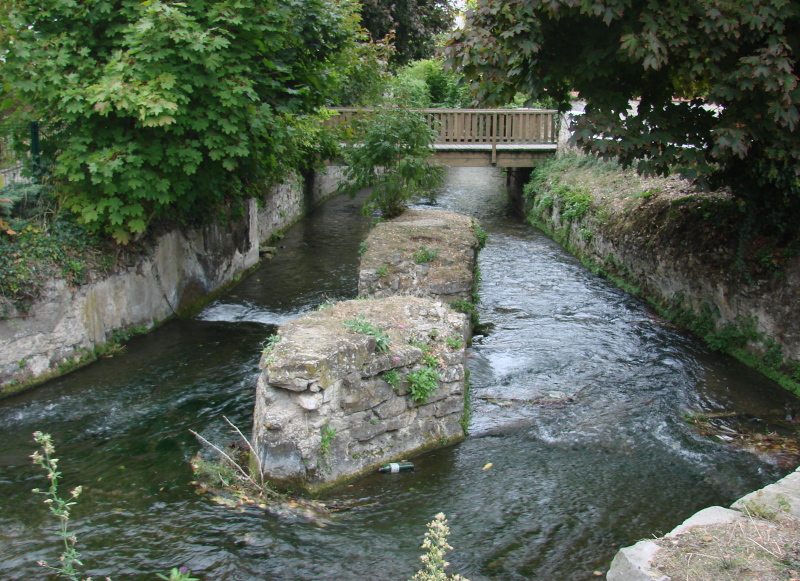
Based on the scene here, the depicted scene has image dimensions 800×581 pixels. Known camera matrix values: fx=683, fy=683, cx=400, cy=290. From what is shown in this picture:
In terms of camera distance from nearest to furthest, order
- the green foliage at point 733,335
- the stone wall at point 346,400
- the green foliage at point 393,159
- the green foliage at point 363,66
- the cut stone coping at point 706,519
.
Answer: the cut stone coping at point 706,519 < the stone wall at point 346,400 < the green foliage at point 733,335 < the green foliage at point 363,66 < the green foliage at point 393,159

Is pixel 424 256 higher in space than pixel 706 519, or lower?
higher

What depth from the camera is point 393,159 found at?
47.4ft

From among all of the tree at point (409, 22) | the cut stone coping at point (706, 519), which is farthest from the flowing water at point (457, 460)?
the tree at point (409, 22)

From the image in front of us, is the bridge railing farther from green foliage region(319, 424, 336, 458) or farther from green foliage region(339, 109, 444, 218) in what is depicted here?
green foliage region(319, 424, 336, 458)

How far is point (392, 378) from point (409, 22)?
20161 millimetres

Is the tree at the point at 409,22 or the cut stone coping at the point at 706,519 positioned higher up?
the tree at the point at 409,22

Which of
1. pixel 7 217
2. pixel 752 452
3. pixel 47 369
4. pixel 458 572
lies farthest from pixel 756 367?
pixel 7 217

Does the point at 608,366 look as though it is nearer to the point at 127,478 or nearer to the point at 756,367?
the point at 756,367

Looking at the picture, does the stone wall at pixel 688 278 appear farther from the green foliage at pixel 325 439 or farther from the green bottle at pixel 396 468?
the green foliage at pixel 325 439

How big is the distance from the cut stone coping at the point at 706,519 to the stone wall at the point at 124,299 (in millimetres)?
7760

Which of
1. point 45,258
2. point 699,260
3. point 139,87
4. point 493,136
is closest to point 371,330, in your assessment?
point 139,87

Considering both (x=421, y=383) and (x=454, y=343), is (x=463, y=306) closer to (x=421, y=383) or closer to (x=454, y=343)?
(x=454, y=343)

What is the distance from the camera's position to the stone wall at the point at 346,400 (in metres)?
6.42

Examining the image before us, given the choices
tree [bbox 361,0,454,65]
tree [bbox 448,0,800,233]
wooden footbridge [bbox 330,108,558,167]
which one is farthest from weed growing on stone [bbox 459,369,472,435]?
tree [bbox 361,0,454,65]
